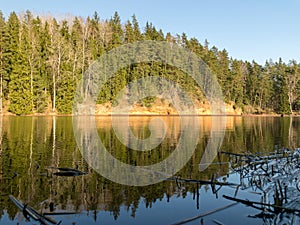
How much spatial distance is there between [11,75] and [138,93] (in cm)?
2636

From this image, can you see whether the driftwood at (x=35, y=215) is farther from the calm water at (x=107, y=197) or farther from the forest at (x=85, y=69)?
the forest at (x=85, y=69)

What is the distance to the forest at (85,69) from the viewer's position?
5150cm

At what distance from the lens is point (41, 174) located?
27.9ft

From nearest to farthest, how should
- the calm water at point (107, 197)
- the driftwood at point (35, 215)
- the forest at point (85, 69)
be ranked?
the driftwood at point (35, 215)
the calm water at point (107, 197)
the forest at point (85, 69)

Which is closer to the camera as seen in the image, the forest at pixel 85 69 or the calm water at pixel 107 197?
the calm water at pixel 107 197

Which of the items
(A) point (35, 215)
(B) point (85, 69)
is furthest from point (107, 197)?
(B) point (85, 69)

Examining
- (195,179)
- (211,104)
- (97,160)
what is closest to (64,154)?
(97,160)

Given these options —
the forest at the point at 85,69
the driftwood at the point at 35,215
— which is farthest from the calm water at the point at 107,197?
the forest at the point at 85,69

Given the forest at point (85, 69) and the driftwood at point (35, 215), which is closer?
the driftwood at point (35, 215)

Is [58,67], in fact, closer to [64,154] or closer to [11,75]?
[11,75]

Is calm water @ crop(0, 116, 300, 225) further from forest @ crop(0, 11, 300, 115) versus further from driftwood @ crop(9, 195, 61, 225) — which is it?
forest @ crop(0, 11, 300, 115)

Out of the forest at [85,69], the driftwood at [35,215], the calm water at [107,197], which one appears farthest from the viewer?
the forest at [85,69]

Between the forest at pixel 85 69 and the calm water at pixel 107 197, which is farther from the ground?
the forest at pixel 85 69

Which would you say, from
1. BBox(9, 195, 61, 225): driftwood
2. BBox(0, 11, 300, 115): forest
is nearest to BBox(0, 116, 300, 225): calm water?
BBox(9, 195, 61, 225): driftwood
